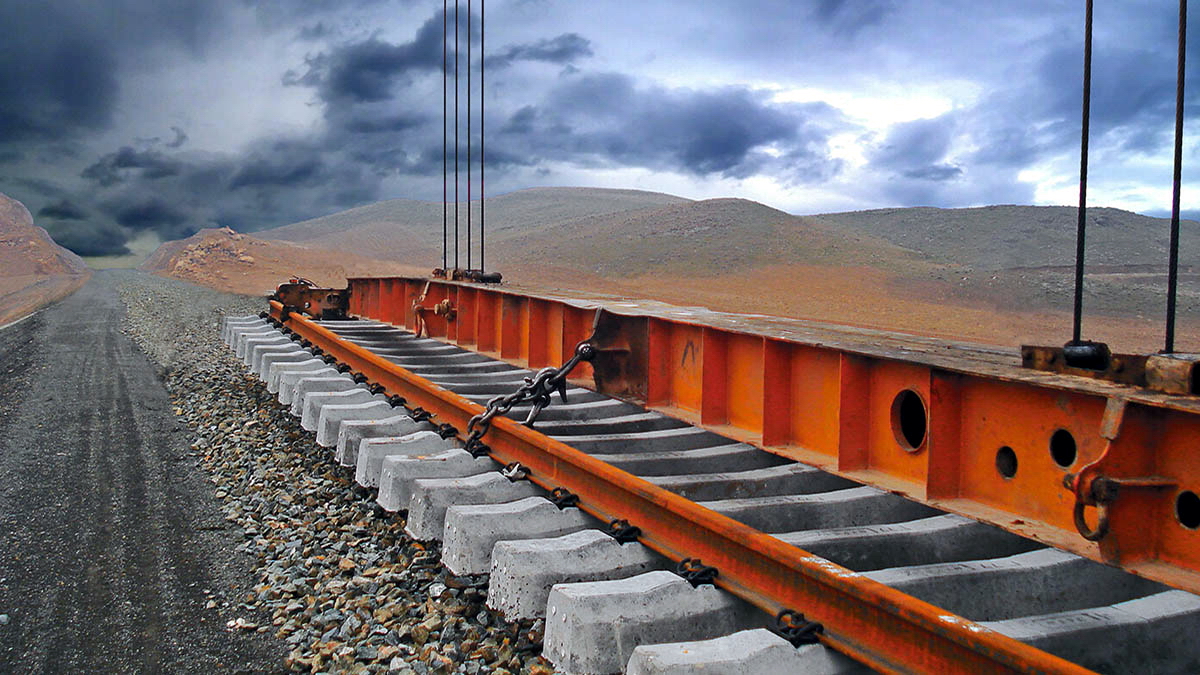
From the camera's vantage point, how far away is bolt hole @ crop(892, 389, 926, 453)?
416 centimetres

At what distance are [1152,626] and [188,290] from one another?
32.1 metres

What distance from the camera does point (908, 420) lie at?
4293 millimetres

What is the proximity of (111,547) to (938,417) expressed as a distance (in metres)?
4.43

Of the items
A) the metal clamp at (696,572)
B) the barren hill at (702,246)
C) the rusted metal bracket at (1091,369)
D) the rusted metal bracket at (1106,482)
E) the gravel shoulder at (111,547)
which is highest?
the barren hill at (702,246)

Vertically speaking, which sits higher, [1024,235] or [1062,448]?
[1024,235]

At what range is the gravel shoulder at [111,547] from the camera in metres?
3.74

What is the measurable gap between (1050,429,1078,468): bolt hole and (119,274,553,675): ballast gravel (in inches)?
83.1

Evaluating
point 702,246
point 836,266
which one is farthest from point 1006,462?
point 702,246

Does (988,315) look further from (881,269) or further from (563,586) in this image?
(563,586)

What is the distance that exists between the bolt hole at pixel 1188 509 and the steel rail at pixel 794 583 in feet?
3.73

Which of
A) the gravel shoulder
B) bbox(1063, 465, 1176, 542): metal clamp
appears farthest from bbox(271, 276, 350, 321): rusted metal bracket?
bbox(1063, 465, 1176, 542): metal clamp

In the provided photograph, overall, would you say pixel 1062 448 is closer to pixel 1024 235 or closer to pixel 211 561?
pixel 211 561

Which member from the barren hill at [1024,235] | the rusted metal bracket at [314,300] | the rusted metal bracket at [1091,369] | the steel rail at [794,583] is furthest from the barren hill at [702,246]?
the rusted metal bracket at [1091,369]

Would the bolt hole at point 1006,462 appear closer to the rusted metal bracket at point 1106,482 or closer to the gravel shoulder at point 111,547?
the rusted metal bracket at point 1106,482
